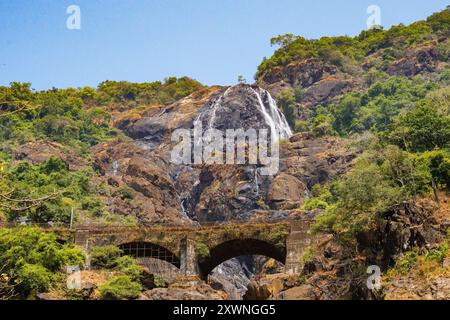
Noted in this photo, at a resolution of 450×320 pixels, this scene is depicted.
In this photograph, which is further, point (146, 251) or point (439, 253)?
point (146, 251)

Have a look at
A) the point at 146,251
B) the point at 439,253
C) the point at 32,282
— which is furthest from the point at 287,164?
the point at 439,253

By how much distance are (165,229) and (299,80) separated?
74671 mm

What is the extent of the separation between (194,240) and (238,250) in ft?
14.7

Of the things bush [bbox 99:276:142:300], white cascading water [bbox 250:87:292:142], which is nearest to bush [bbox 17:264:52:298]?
bush [bbox 99:276:142:300]

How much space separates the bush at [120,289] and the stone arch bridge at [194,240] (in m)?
7.62

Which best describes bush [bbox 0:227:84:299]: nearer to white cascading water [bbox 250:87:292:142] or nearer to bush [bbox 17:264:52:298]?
bush [bbox 17:264:52:298]

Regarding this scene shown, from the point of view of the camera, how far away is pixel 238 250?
59.2 m

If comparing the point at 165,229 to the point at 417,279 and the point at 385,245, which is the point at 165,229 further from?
the point at 417,279

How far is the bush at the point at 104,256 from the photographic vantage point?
179 ft

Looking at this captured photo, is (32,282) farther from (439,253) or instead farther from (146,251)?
(439,253)

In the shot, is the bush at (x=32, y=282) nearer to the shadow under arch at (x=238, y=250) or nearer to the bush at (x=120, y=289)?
the bush at (x=120, y=289)

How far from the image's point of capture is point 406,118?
186 ft

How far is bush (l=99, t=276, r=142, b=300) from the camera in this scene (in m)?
47.0
